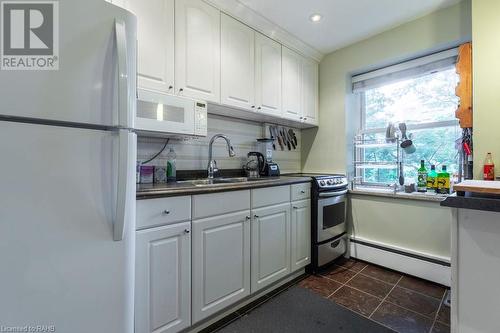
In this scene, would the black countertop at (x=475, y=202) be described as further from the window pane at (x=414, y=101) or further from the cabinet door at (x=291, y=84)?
the cabinet door at (x=291, y=84)

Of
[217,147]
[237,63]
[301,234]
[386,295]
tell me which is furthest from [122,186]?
[386,295]

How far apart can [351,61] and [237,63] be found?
4.84ft

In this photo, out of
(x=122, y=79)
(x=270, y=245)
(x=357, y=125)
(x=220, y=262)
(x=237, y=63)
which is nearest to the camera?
(x=122, y=79)

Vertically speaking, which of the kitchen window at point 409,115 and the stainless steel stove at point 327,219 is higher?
the kitchen window at point 409,115

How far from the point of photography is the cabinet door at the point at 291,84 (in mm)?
2502

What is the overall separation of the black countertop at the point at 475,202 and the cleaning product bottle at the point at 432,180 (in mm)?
1397

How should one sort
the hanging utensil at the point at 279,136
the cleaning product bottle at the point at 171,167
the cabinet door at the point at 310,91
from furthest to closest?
1. the hanging utensil at the point at 279,136
2. the cabinet door at the point at 310,91
3. the cleaning product bottle at the point at 171,167

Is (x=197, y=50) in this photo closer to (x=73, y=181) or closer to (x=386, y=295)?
(x=73, y=181)

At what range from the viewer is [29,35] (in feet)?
2.47

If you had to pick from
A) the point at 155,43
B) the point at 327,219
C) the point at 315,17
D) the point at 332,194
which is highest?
the point at 315,17

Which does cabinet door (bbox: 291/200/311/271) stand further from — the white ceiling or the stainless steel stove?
the white ceiling

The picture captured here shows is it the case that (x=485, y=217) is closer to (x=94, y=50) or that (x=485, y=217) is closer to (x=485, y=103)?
(x=485, y=103)

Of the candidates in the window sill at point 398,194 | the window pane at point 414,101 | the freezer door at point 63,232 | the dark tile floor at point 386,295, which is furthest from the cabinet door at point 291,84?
the freezer door at point 63,232

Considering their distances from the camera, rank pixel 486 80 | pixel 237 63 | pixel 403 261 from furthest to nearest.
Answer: pixel 403 261 < pixel 237 63 < pixel 486 80
